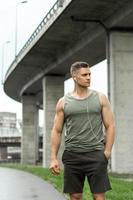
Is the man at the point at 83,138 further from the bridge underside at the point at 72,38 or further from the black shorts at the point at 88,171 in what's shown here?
the bridge underside at the point at 72,38

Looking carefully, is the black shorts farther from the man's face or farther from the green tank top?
the man's face

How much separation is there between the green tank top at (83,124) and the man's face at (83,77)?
13 centimetres

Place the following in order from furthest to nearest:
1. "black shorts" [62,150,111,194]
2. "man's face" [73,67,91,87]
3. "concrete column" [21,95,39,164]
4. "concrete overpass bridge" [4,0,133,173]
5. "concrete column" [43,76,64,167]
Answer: "concrete column" [21,95,39,164] < "concrete column" [43,76,64,167] < "concrete overpass bridge" [4,0,133,173] < "man's face" [73,67,91,87] < "black shorts" [62,150,111,194]

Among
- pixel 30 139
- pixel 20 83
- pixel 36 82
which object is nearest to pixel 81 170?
pixel 36 82

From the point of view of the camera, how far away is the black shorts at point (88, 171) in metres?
5.78

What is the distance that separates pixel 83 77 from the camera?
590cm

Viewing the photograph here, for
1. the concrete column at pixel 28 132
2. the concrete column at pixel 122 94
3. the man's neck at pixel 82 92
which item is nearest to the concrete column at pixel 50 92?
the concrete column at pixel 122 94

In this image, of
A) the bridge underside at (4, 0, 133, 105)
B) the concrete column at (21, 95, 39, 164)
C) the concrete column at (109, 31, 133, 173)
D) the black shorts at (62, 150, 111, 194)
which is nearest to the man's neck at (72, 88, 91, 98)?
the black shorts at (62, 150, 111, 194)

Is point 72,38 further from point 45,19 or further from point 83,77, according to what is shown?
→ point 83,77

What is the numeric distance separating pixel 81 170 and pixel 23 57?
46.0m

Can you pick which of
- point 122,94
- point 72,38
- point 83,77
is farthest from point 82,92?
point 72,38

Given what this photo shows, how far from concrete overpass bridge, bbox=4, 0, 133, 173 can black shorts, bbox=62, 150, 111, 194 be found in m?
27.3

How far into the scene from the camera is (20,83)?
6894 cm

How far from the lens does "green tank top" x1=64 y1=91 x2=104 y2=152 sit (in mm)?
5781
